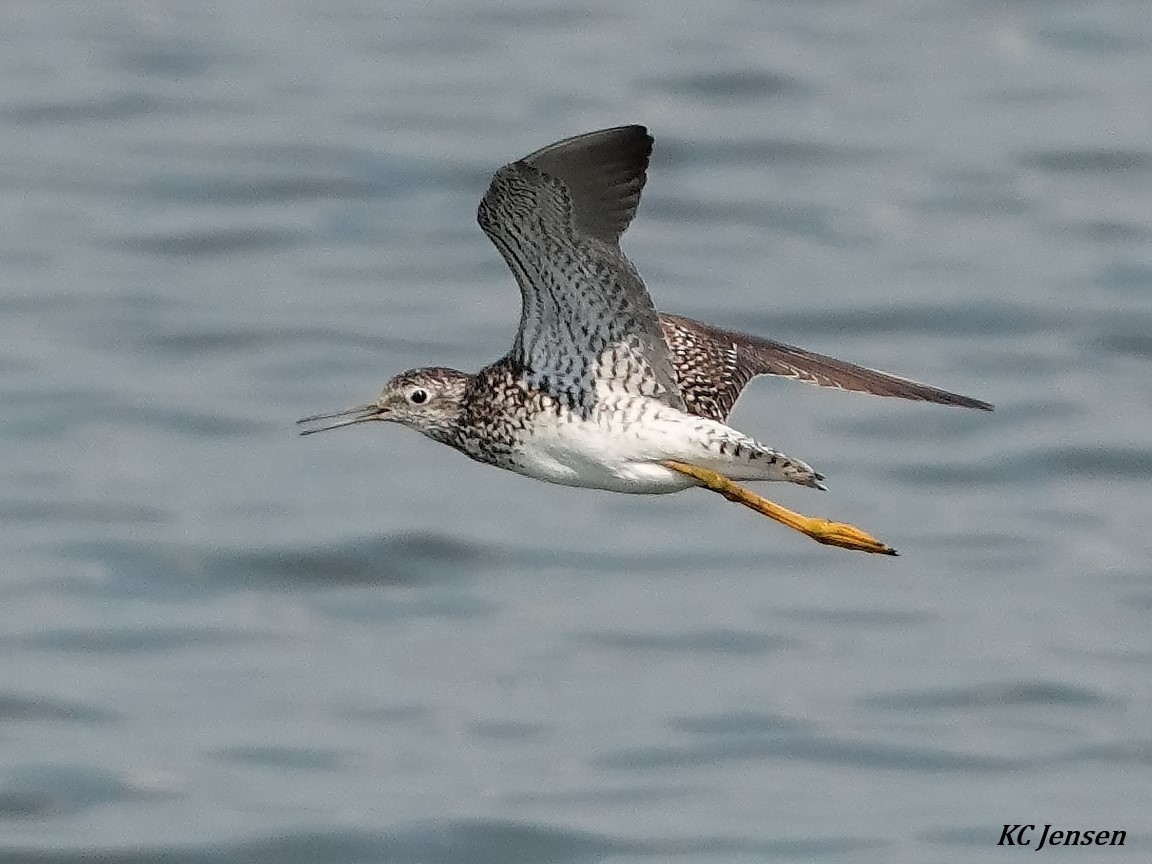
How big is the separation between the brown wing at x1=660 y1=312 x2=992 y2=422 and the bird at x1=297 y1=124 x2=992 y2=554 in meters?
0.01

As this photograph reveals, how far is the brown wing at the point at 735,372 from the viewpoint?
13.0 meters

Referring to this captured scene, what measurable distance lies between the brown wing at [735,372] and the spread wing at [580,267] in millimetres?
647

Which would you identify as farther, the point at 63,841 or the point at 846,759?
the point at 846,759

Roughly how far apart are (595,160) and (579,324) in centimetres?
121

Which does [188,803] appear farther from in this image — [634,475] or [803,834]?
[634,475]

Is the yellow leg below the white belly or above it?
below

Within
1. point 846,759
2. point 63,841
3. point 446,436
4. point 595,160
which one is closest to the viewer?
point 595,160

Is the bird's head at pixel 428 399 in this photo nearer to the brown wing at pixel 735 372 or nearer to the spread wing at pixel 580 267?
the spread wing at pixel 580 267

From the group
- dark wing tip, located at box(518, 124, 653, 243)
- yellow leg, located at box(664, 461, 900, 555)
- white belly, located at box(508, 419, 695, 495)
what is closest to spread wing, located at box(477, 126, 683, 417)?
dark wing tip, located at box(518, 124, 653, 243)

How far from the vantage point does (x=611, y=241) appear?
37.3ft

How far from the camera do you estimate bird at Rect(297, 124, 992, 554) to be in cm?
1116

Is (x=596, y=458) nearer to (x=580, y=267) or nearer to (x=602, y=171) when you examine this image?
(x=580, y=267)

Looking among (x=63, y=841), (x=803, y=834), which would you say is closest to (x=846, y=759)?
(x=803, y=834)
